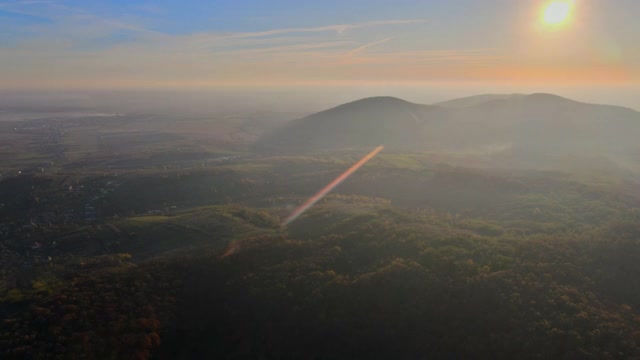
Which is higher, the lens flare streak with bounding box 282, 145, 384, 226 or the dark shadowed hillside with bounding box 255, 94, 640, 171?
the dark shadowed hillside with bounding box 255, 94, 640, 171

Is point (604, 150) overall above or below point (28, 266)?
above

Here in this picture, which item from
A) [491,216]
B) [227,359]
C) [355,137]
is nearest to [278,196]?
[491,216]

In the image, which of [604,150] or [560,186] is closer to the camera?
[560,186]

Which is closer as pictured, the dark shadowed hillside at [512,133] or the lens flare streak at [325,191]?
the lens flare streak at [325,191]

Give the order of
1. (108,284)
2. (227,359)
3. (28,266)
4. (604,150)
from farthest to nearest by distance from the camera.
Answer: (604,150) → (28,266) → (108,284) → (227,359)

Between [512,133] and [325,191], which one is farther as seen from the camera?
[512,133]

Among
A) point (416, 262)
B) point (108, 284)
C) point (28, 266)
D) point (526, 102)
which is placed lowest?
point (28, 266)

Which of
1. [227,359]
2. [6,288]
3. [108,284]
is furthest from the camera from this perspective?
[6,288]

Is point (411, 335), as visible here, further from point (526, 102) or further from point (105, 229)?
point (526, 102)

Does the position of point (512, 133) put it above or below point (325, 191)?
above

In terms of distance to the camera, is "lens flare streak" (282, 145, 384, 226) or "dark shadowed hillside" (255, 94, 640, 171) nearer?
"lens flare streak" (282, 145, 384, 226)

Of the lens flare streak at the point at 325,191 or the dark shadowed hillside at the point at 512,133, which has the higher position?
the dark shadowed hillside at the point at 512,133
